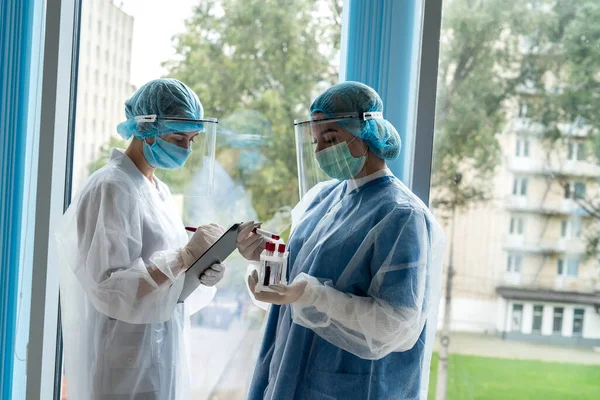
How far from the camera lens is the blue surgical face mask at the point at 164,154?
5.66 feet

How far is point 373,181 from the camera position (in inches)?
63.2

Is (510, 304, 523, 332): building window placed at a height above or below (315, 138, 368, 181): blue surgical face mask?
below

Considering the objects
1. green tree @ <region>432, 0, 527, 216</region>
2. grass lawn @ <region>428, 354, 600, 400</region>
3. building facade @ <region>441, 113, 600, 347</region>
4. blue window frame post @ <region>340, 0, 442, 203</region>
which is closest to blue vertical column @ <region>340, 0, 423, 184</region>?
blue window frame post @ <region>340, 0, 442, 203</region>

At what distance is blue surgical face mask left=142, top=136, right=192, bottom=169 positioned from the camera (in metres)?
1.73

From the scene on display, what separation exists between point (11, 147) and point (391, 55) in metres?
1.32

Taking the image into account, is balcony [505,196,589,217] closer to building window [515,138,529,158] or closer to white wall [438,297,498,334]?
building window [515,138,529,158]

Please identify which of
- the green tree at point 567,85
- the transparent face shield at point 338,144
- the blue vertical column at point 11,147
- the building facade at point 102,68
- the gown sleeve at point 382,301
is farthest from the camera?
the building facade at point 102,68

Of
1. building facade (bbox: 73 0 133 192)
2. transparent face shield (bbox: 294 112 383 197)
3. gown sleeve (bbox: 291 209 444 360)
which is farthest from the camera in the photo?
building facade (bbox: 73 0 133 192)

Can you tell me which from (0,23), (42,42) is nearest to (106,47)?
(42,42)

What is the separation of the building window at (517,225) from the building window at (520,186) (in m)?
0.08

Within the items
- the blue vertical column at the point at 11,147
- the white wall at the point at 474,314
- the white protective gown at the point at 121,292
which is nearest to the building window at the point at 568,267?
the white wall at the point at 474,314

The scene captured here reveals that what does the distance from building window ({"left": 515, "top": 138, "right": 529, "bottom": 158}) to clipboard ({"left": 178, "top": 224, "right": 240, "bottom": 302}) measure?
3.10ft

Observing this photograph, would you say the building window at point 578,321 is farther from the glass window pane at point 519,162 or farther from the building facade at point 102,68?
the building facade at point 102,68

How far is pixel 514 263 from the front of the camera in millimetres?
1967
